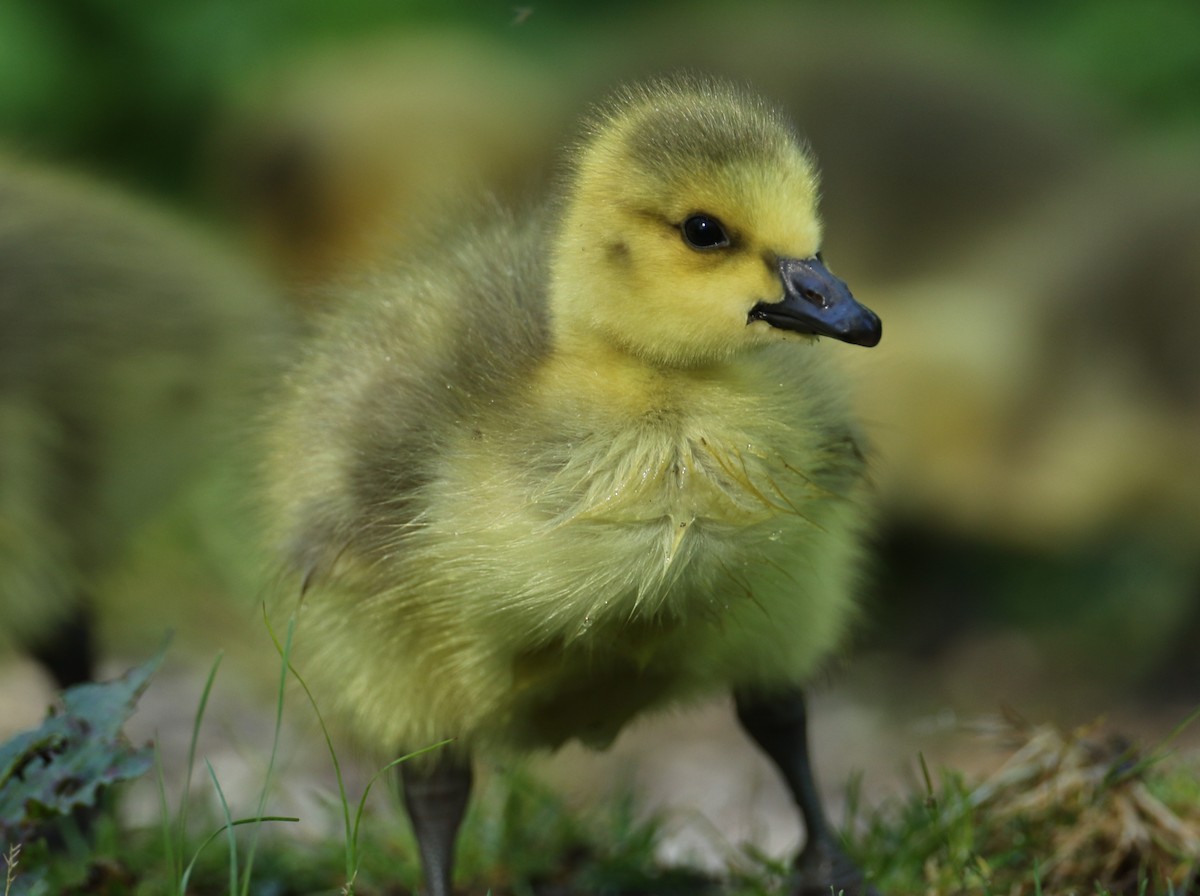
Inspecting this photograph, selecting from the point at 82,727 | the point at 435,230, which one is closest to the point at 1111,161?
the point at 435,230

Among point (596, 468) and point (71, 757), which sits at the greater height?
point (596, 468)

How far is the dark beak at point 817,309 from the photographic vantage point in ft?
4.93

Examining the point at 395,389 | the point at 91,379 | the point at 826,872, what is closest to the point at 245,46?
the point at 91,379

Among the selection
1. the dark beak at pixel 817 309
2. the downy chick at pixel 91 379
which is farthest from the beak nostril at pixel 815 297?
the downy chick at pixel 91 379

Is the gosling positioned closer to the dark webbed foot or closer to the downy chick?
the dark webbed foot

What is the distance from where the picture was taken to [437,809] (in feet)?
6.29

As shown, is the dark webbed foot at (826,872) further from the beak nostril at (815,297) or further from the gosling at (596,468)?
the beak nostril at (815,297)

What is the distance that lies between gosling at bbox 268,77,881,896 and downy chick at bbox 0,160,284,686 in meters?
0.44

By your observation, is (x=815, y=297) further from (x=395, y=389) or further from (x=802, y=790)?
(x=802, y=790)

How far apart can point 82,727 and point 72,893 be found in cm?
31

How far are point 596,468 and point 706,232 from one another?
0.24 meters

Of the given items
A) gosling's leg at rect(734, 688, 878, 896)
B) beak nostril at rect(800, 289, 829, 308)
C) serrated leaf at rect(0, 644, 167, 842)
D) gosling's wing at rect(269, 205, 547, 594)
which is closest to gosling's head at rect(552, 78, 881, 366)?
beak nostril at rect(800, 289, 829, 308)

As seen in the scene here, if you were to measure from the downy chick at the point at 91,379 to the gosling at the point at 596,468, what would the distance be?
1.45 feet

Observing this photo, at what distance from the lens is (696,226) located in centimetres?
156
